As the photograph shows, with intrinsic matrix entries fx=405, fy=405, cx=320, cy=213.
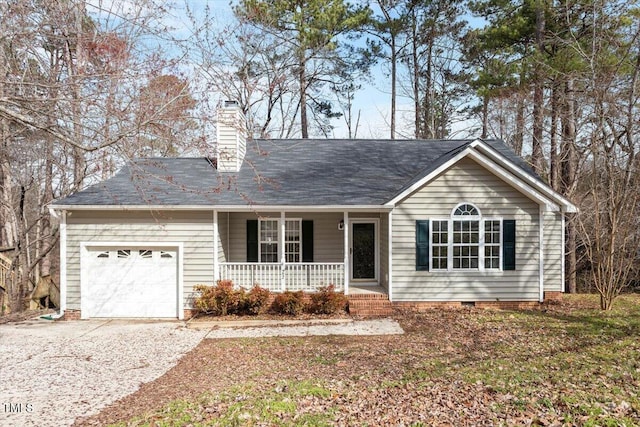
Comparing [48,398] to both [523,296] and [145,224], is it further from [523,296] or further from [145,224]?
[523,296]

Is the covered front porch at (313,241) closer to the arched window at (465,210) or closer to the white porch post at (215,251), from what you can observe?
the white porch post at (215,251)

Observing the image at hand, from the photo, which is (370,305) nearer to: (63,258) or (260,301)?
(260,301)

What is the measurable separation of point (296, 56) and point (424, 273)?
44.8ft

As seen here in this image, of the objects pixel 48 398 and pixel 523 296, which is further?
pixel 523 296

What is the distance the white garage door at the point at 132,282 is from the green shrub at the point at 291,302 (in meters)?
2.81

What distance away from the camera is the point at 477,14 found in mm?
18469

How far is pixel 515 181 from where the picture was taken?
394 inches

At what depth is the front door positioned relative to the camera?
39.3 ft

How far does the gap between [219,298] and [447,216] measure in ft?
20.2

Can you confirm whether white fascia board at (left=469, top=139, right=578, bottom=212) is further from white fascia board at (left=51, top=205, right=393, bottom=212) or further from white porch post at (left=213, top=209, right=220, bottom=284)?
white porch post at (left=213, top=209, right=220, bottom=284)

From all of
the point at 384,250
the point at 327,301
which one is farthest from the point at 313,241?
the point at 327,301

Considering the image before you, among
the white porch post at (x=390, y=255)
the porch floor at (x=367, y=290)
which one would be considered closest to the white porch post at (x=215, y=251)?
the porch floor at (x=367, y=290)

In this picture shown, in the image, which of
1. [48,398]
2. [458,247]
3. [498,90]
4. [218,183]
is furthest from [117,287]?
[498,90]

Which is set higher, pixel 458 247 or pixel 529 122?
pixel 529 122
